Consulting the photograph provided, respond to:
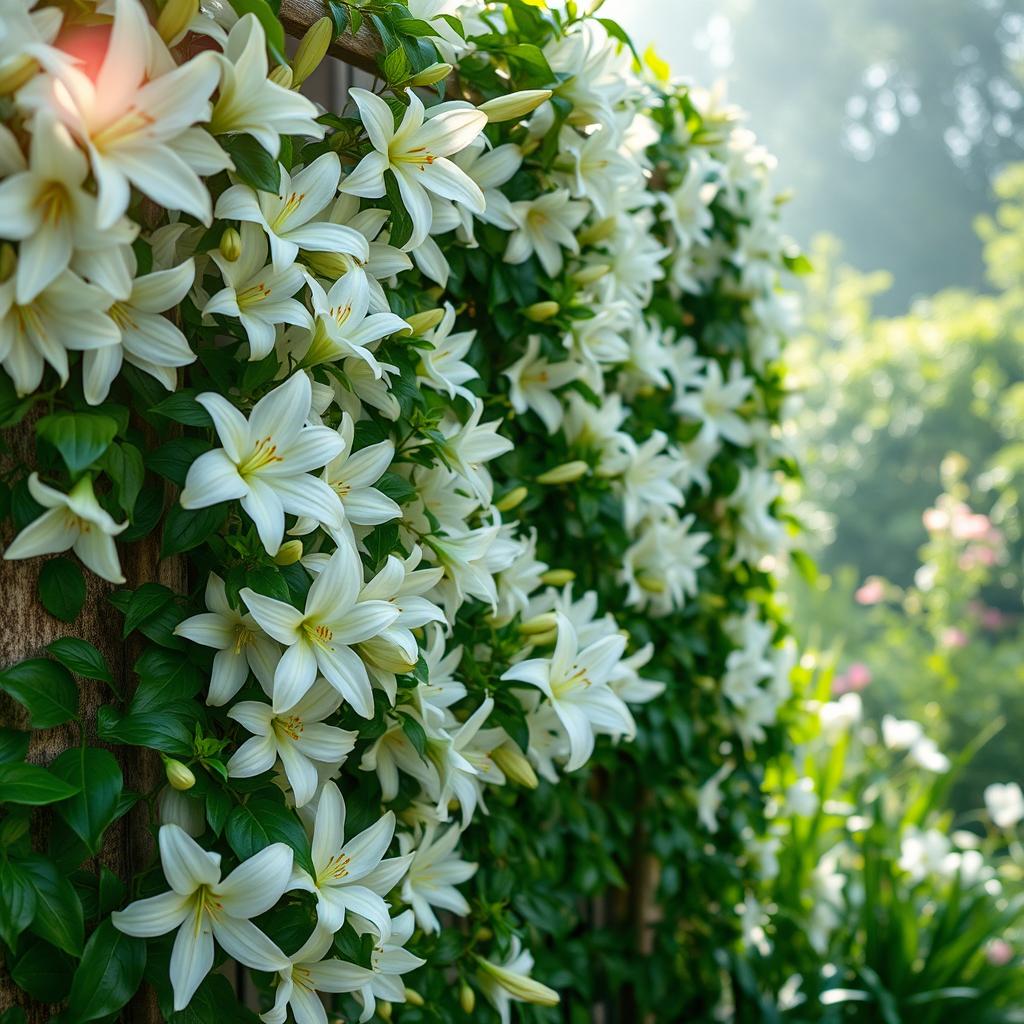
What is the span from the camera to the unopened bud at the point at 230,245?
88cm

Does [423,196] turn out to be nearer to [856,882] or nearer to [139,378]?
[139,378]

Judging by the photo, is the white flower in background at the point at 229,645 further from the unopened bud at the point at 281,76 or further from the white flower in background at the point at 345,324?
the unopened bud at the point at 281,76

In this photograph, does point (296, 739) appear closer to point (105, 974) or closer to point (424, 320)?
point (105, 974)

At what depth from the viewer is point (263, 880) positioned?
2.71 ft

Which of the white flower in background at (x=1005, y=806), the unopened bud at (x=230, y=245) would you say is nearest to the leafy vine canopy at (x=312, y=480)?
the unopened bud at (x=230, y=245)

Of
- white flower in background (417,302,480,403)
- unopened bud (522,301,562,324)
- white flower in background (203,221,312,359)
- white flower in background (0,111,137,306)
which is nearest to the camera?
white flower in background (0,111,137,306)

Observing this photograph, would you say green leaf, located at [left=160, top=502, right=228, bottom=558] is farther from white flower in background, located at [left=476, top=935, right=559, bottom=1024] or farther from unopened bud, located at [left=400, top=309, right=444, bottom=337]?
white flower in background, located at [left=476, top=935, right=559, bottom=1024]

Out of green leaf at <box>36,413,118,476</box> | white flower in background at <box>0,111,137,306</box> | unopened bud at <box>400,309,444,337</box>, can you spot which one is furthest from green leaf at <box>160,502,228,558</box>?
unopened bud at <box>400,309,444,337</box>

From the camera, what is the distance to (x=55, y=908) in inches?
31.0

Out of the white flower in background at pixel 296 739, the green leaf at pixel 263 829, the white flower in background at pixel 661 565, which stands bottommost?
the white flower in background at pixel 661 565

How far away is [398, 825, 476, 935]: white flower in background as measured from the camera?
44.9 inches

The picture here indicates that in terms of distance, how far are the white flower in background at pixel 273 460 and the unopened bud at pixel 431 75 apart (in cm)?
38

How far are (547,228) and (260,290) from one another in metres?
0.55

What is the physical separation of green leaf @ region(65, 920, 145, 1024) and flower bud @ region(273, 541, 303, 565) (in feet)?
1.11
